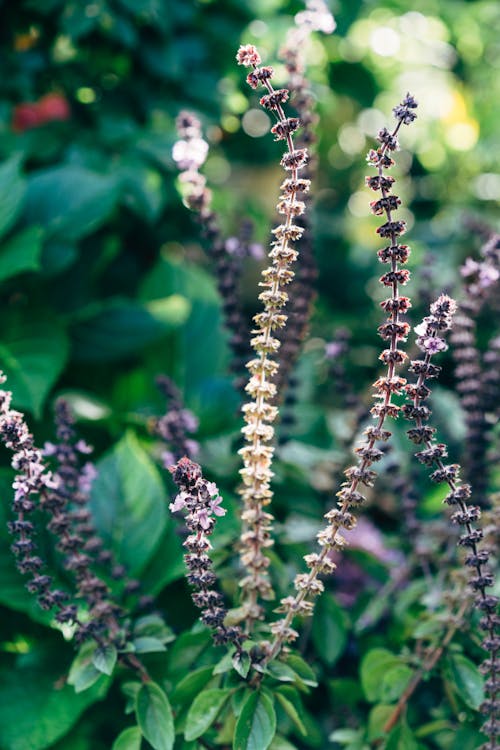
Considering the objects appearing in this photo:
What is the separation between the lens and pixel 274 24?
1.68 m

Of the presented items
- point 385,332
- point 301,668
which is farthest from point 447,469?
point 301,668

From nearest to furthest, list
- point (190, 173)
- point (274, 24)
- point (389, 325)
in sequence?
point (389, 325), point (190, 173), point (274, 24)

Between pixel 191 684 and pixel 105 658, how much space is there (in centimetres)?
9

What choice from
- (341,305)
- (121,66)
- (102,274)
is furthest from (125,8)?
(341,305)

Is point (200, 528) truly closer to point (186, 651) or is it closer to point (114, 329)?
point (186, 651)

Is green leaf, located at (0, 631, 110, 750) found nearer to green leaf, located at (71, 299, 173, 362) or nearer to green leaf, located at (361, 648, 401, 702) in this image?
green leaf, located at (361, 648, 401, 702)

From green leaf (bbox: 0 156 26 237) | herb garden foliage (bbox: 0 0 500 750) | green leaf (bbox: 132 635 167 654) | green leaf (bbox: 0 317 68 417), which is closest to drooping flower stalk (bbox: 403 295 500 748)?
herb garden foliage (bbox: 0 0 500 750)

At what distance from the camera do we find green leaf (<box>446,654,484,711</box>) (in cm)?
83

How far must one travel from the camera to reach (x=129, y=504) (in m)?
1.07

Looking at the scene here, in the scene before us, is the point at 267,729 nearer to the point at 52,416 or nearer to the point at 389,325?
the point at 389,325

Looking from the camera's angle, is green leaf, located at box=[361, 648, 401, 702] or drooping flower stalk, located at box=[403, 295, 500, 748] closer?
drooping flower stalk, located at box=[403, 295, 500, 748]

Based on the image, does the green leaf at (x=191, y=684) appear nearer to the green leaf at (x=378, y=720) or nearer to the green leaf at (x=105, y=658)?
the green leaf at (x=105, y=658)

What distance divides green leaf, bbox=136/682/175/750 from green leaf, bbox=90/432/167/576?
21 centimetres

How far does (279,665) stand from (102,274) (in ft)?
4.01
